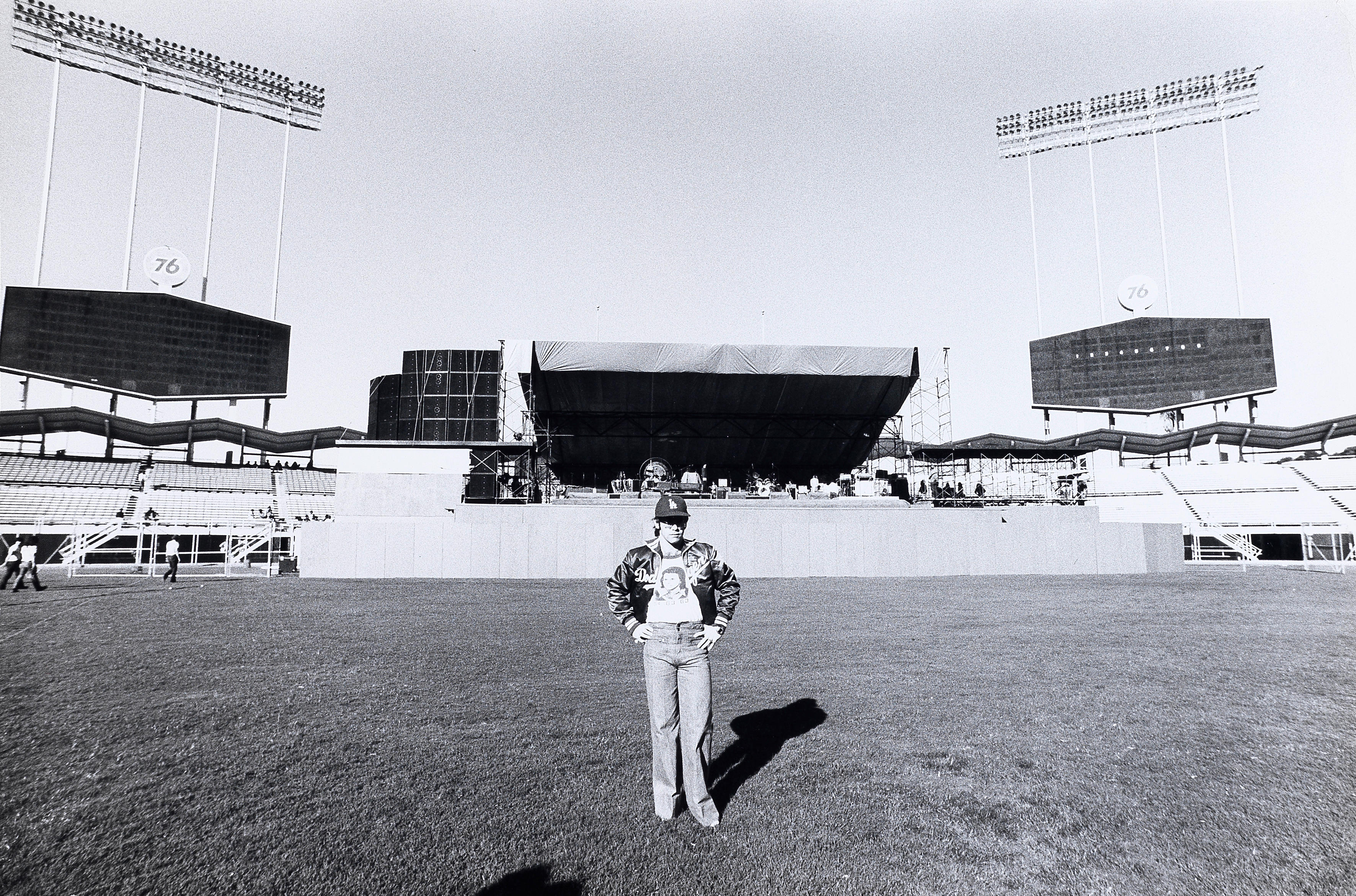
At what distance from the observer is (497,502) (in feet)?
87.2

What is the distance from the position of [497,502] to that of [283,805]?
2220 cm

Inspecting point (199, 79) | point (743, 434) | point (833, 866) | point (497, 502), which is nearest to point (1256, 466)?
point (743, 434)

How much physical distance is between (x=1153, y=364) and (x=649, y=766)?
159 ft

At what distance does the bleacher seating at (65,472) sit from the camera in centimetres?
3819

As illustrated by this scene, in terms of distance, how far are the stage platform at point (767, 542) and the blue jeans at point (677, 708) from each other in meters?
19.1

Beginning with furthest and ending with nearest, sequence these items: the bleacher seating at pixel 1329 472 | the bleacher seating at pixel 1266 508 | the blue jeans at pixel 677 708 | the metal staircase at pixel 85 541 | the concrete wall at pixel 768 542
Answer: the bleacher seating at pixel 1329 472, the bleacher seating at pixel 1266 508, the metal staircase at pixel 85 541, the concrete wall at pixel 768 542, the blue jeans at pixel 677 708

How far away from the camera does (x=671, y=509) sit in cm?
467

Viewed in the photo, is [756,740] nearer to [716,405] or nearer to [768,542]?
[768,542]

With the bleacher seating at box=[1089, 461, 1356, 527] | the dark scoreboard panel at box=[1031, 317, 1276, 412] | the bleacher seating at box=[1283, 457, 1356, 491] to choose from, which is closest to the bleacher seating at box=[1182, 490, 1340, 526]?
the bleacher seating at box=[1089, 461, 1356, 527]

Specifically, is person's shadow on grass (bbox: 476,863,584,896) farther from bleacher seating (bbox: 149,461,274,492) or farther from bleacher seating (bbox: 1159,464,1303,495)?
bleacher seating (bbox: 1159,464,1303,495)

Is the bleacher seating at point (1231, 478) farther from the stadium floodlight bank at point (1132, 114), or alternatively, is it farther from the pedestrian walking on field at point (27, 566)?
the pedestrian walking on field at point (27, 566)

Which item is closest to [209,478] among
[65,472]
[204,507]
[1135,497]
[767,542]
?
[204,507]

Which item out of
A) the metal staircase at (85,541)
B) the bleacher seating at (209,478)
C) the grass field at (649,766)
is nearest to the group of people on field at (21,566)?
the metal staircase at (85,541)

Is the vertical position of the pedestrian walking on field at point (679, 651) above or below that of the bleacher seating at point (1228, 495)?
below
